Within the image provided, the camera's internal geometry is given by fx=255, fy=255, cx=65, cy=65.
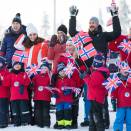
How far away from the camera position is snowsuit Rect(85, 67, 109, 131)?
5347 millimetres

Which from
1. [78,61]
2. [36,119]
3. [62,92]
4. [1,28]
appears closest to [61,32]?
[78,61]

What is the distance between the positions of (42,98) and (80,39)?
1.68 meters

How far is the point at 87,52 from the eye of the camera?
5.84 m

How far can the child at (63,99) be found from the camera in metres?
5.99

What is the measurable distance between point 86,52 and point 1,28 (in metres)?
41.5

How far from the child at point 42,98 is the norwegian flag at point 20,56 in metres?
0.48

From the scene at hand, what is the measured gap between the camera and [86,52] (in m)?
5.87

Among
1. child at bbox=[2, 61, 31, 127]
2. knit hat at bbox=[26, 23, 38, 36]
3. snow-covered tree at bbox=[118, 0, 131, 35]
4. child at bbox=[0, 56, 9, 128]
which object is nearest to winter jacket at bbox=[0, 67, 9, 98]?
child at bbox=[0, 56, 9, 128]

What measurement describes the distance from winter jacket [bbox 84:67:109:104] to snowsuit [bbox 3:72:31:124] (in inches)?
Answer: 62.8

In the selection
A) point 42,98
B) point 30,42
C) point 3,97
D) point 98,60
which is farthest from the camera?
point 30,42

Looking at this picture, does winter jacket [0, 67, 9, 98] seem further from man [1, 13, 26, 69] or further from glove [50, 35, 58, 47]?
glove [50, 35, 58, 47]

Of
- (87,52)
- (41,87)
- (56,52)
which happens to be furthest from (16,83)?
(87,52)

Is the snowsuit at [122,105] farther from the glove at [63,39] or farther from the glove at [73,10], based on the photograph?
the glove at [73,10]

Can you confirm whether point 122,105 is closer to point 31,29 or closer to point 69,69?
point 69,69
